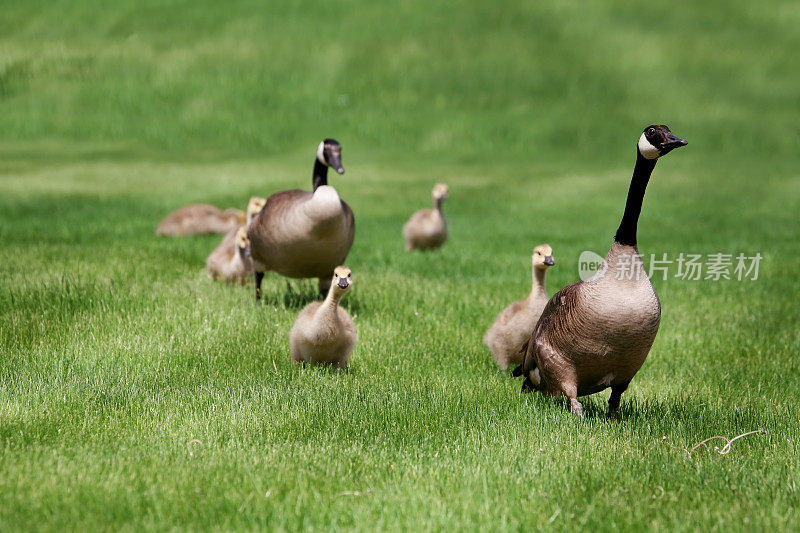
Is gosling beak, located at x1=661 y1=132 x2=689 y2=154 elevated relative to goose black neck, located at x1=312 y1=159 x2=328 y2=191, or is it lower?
elevated

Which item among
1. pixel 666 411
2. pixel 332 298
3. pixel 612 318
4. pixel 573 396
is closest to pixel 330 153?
pixel 332 298

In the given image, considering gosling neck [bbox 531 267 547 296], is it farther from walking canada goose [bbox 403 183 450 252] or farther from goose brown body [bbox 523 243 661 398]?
walking canada goose [bbox 403 183 450 252]

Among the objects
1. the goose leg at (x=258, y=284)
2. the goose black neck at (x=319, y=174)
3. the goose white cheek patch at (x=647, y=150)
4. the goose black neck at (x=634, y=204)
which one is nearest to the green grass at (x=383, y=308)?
the goose leg at (x=258, y=284)

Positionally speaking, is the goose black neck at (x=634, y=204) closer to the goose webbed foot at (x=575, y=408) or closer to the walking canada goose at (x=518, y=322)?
the goose webbed foot at (x=575, y=408)

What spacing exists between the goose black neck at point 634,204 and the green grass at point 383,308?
1.42m

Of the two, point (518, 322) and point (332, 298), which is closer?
point (332, 298)

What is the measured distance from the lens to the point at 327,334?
7184 millimetres

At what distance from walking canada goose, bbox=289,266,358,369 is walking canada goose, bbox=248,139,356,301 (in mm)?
1455

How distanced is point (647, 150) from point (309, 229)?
4.20m

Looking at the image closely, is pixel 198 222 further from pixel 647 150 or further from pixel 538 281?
pixel 647 150

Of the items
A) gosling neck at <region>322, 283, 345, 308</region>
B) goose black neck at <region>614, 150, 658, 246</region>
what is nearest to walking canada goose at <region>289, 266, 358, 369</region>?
gosling neck at <region>322, 283, 345, 308</region>

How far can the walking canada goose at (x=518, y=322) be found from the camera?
771cm

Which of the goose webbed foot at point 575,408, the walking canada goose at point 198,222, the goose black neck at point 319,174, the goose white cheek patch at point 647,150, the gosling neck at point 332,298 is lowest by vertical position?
the walking canada goose at point 198,222

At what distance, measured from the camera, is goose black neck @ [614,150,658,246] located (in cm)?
579
